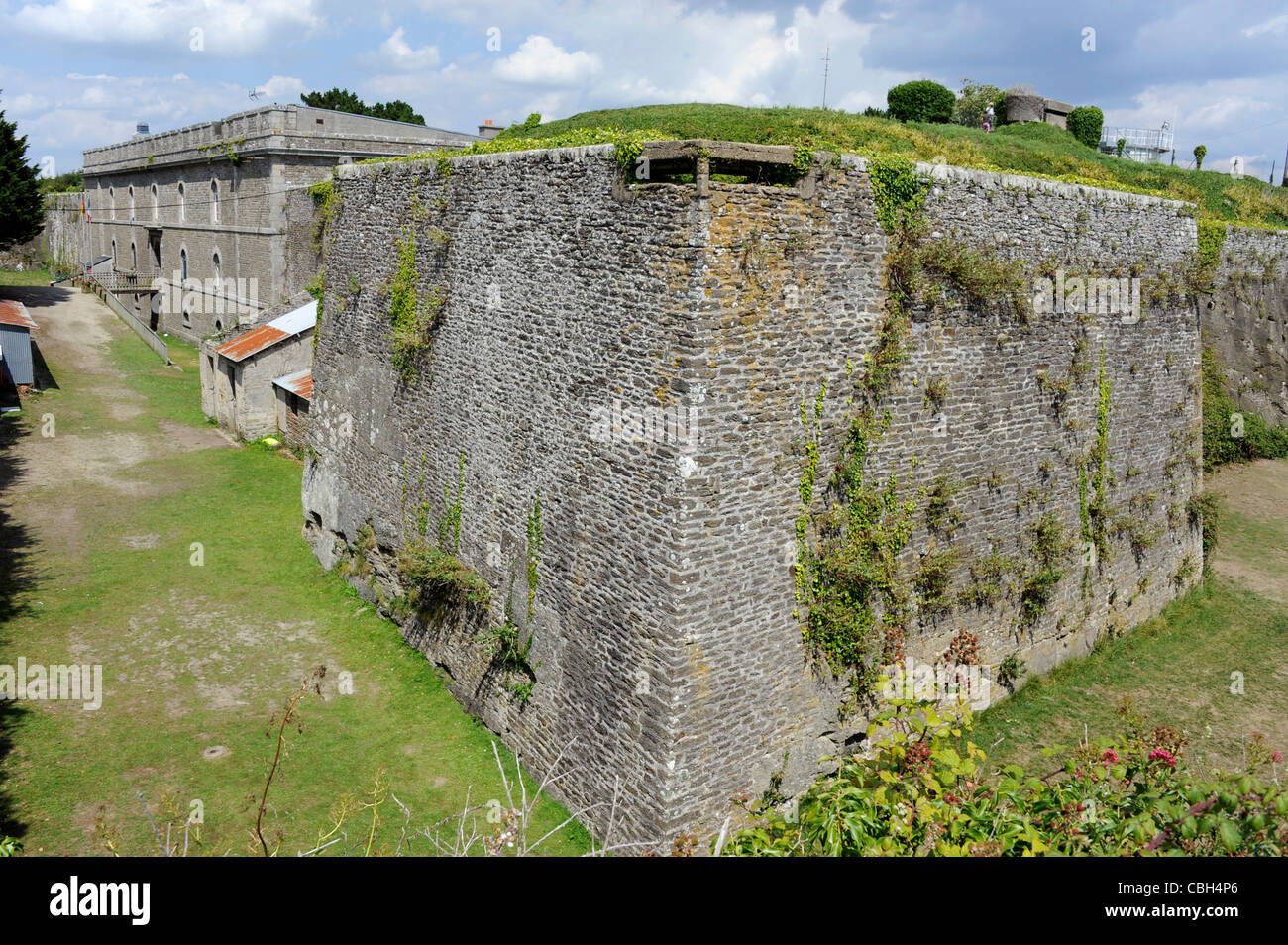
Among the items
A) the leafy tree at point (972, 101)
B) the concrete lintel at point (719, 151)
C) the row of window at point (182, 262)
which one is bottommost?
the concrete lintel at point (719, 151)

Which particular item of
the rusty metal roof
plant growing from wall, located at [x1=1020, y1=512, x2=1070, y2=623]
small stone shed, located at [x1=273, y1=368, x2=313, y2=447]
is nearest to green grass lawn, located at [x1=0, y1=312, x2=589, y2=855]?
small stone shed, located at [x1=273, y1=368, x2=313, y2=447]

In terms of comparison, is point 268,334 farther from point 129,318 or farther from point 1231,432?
point 1231,432

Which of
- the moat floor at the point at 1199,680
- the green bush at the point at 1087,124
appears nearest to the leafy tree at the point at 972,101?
the green bush at the point at 1087,124

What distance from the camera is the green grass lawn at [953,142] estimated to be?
13.4m

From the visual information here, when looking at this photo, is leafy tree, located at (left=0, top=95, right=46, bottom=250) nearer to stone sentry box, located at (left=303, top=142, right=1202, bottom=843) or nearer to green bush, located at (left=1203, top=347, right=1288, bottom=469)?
stone sentry box, located at (left=303, top=142, right=1202, bottom=843)

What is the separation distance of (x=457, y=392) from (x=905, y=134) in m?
9.06

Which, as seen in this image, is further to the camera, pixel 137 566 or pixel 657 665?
pixel 137 566

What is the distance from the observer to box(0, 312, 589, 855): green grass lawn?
10.1 meters

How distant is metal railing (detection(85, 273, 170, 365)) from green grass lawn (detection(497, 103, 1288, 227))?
880 inches

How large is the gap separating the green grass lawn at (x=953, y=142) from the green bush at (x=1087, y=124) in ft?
4.06

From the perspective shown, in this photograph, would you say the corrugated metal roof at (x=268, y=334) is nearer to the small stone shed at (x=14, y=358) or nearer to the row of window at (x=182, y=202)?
the small stone shed at (x=14, y=358)

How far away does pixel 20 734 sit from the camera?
1133 cm
